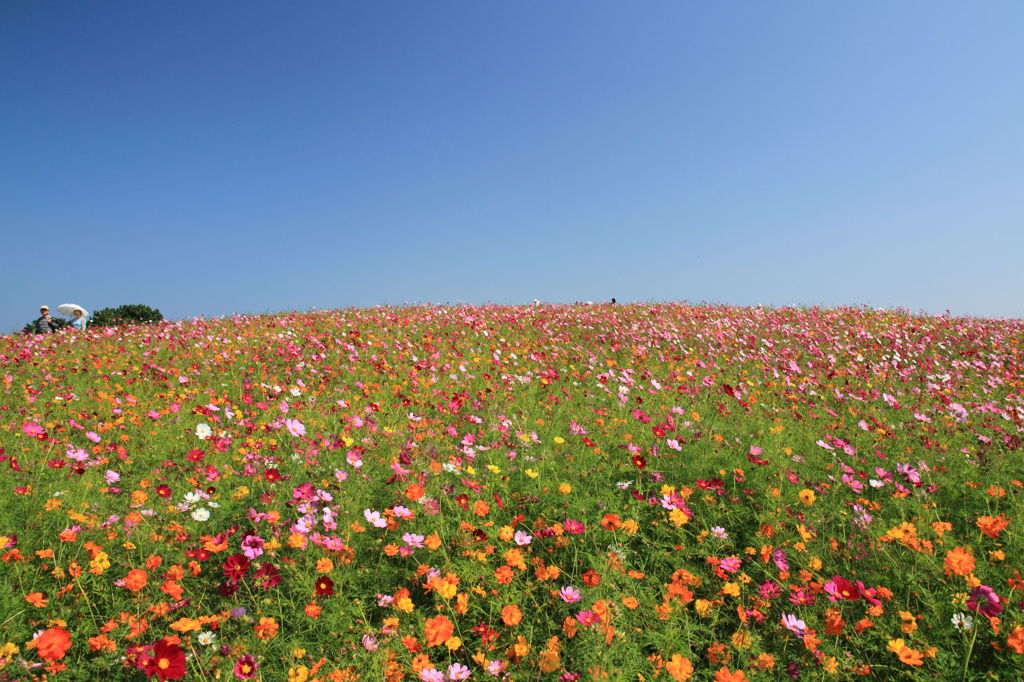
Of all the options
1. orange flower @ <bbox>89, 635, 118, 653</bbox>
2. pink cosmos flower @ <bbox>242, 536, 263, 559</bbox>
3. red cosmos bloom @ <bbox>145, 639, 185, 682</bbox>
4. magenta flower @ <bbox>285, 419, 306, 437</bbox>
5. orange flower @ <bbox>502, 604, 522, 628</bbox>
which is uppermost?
magenta flower @ <bbox>285, 419, 306, 437</bbox>

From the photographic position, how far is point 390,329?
957cm

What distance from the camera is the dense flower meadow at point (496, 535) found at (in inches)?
86.0

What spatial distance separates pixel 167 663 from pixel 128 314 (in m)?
18.1

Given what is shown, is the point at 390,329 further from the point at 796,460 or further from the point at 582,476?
the point at 796,460

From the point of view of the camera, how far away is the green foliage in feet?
51.8

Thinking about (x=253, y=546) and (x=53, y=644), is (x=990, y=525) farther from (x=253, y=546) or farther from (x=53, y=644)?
(x=53, y=644)

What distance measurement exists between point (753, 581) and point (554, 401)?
322cm

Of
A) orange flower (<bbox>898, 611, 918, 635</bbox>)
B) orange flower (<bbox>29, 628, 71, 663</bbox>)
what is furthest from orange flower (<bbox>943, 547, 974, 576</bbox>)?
orange flower (<bbox>29, 628, 71, 663</bbox>)

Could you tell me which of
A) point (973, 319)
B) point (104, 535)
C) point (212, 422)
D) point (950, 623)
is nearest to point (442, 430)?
point (212, 422)

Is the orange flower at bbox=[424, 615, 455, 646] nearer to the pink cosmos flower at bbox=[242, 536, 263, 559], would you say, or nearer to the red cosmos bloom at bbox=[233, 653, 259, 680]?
the red cosmos bloom at bbox=[233, 653, 259, 680]

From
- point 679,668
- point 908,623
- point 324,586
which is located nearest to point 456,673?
point 324,586

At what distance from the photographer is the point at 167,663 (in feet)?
6.11

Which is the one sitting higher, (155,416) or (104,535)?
(155,416)

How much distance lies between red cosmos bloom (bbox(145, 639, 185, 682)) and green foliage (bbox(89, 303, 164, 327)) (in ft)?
55.5
